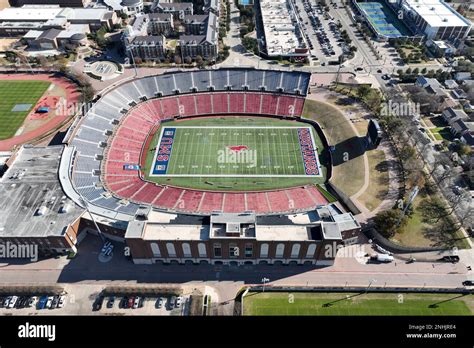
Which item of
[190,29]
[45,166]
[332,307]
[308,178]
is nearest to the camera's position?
[332,307]

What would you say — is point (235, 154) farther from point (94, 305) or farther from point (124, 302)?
point (94, 305)

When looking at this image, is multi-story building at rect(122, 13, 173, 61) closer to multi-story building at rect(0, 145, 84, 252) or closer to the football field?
the football field

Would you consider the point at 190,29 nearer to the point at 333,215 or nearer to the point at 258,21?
the point at 258,21

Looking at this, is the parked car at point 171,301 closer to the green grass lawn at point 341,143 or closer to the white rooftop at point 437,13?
the green grass lawn at point 341,143

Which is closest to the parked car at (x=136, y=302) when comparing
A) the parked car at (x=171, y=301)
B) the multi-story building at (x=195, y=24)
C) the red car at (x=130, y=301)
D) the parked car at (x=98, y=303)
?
the red car at (x=130, y=301)

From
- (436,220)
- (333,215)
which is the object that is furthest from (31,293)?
(436,220)

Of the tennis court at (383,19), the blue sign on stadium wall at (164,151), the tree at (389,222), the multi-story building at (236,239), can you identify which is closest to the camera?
the multi-story building at (236,239)

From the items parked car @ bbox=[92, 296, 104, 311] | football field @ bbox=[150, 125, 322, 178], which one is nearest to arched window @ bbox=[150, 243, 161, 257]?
parked car @ bbox=[92, 296, 104, 311]
